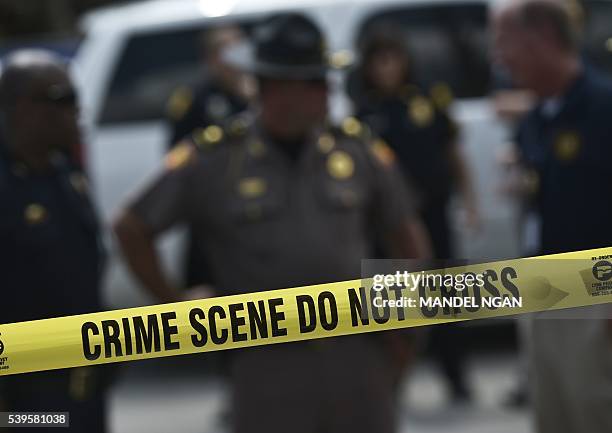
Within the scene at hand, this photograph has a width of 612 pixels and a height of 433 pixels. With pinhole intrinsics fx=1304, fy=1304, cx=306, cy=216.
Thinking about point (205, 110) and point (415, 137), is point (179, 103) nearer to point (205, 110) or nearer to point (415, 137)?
point (205, 110)

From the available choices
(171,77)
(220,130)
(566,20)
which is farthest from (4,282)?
(171,77)

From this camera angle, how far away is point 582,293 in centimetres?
259

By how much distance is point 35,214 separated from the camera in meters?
3.42

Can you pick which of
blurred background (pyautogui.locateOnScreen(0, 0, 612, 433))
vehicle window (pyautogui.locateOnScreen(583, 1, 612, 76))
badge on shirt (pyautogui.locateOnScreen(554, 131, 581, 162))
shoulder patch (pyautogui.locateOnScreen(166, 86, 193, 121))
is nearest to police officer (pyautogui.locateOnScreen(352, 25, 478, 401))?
blurred background (pyautogui.locateOnScreen(0, 0, 612, 433))

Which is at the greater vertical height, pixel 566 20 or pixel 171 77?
pixel 171 77

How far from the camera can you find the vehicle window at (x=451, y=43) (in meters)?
7.45

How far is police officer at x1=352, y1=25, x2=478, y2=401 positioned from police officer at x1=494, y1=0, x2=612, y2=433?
2.75 metres

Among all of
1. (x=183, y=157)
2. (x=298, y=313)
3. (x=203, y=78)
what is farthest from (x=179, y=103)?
(x=298, y=313)

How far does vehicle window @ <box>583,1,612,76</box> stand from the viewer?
287 inches

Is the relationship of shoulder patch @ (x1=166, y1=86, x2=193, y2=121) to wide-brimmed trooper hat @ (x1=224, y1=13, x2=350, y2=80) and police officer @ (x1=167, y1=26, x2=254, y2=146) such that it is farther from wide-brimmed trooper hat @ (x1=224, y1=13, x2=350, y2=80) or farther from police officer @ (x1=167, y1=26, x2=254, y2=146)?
wide-brimmed trooper hat @ (x1=224, y1=13, x2=350, y2=80)

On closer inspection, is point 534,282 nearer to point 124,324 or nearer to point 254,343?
point 254,343

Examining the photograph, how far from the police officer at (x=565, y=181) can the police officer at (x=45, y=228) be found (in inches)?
50.3

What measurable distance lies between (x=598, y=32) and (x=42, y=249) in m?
4.77

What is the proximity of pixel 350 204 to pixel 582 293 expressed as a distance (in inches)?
47.0
